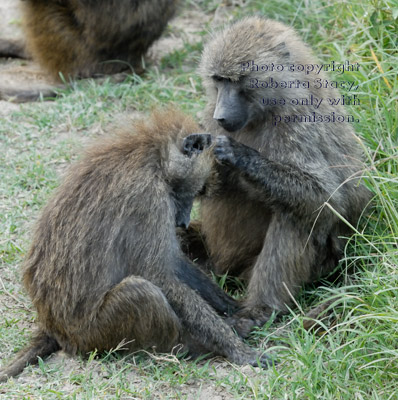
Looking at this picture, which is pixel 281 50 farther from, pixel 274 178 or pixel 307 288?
pixel 307 288

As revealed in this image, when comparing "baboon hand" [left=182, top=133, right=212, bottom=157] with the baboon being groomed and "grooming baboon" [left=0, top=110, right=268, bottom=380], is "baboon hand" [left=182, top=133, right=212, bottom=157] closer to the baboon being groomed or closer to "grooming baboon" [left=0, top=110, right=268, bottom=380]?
"grooming baboon" [left=0, top=110, right=268, bottom=380]

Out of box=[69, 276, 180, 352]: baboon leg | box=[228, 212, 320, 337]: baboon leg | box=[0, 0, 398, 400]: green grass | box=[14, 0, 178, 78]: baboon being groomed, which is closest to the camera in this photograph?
box=[0, 0, 398, 400]: green grass

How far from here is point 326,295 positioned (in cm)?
410

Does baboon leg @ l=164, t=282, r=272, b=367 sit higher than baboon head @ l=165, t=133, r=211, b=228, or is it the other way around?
baboon head @ l=165, t=133, r=211, b=228

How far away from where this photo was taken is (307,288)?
4367mm

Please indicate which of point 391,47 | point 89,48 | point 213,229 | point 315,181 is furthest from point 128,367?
point 89,48

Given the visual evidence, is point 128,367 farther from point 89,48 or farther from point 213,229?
point 89,48

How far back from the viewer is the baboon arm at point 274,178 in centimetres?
401

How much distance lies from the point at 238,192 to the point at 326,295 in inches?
29.0

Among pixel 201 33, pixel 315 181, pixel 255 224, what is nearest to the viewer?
pixel 315 181

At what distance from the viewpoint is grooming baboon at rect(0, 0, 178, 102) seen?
648cm

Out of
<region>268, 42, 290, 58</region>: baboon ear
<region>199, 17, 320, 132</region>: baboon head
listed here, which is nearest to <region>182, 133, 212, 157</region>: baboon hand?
<region>199, 17, 320, 132</region>: baboon head

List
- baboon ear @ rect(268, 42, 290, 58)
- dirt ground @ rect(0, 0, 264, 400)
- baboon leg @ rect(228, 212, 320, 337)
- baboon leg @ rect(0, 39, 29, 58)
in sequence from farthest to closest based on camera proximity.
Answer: baboon leg @ rect(0, 39, 29, 58) → dirt ground @ rect(0, 0, 264, 400) → baboon ear @ rect(268, 42, 290, 58) → baboon leg @ rect(228, 212, 320, 337)

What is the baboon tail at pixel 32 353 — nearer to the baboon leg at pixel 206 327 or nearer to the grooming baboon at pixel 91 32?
the baboon leg at pixel 206 327
